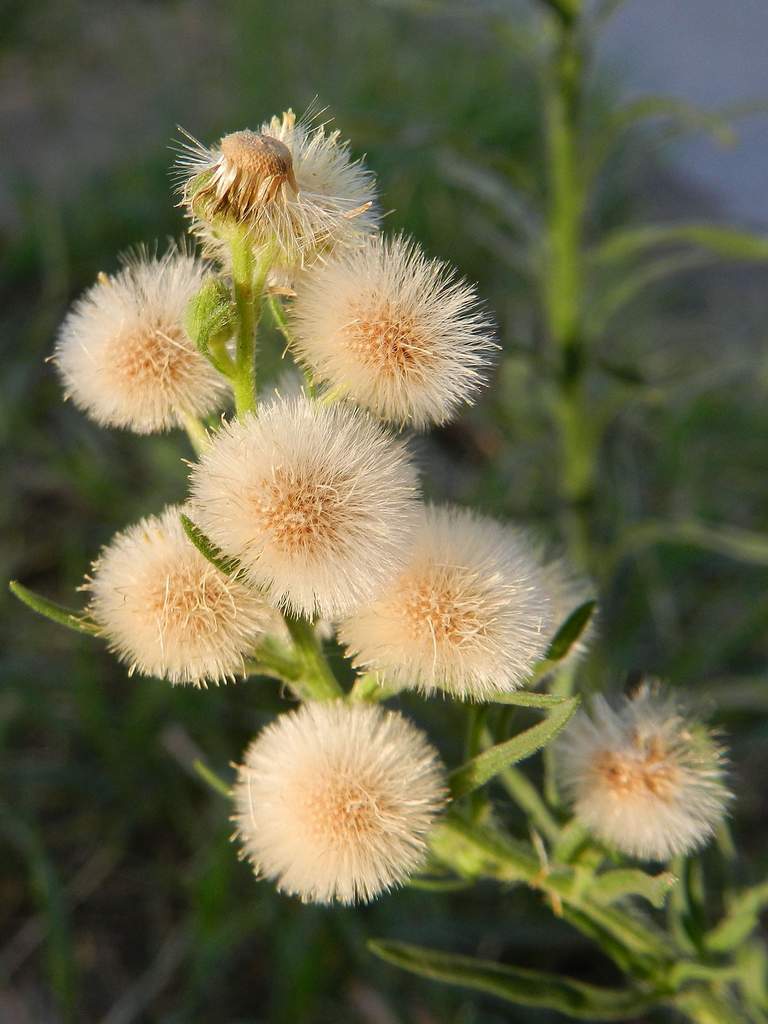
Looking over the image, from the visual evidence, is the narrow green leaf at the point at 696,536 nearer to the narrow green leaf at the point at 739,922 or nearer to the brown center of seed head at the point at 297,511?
the narrow green leaf at the point at 739,922

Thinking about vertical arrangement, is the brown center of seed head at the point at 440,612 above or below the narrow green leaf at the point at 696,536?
below

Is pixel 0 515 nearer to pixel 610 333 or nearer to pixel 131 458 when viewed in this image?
pixel 131 458

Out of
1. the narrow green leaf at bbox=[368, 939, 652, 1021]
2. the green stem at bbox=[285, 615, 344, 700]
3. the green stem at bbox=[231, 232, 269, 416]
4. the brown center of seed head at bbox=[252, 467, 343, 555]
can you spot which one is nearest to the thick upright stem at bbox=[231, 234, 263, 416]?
the green stem at bbox=[231, 232, 269, 416]

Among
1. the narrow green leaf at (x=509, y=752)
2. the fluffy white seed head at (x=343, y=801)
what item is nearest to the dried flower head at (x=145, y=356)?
the fluffy white seed head at (x=343, y=801)

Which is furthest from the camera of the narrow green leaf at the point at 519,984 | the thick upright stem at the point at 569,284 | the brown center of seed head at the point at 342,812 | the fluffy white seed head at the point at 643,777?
the thick upright stem at the point at 569,284

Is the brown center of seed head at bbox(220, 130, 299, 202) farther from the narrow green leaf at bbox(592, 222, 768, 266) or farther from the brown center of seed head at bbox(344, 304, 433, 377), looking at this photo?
the narrow green leaf at bbox(592, 222, 768, 266)

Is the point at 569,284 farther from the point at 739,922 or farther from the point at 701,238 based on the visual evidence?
the point at 739,922

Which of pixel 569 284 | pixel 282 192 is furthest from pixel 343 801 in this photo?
pixel 569 284
